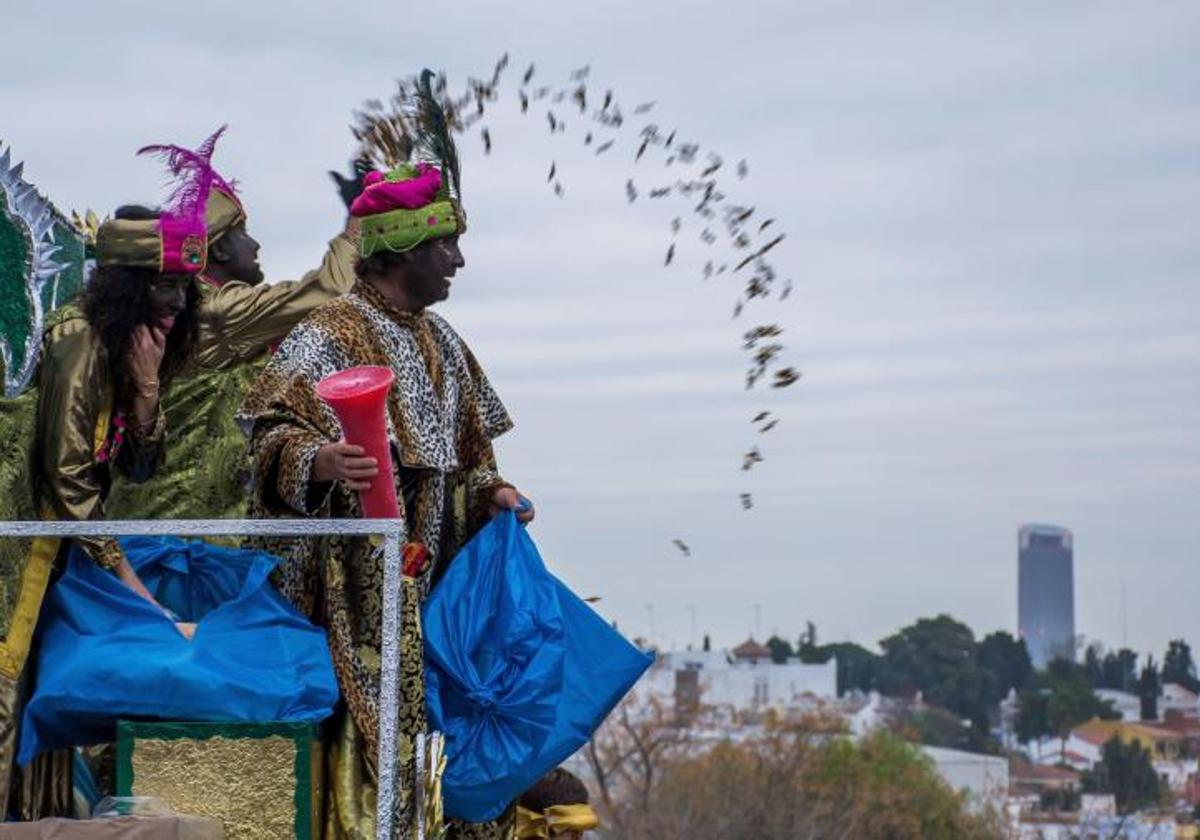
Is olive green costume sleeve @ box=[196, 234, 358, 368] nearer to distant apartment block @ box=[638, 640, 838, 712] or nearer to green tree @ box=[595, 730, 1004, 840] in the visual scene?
green tree @ box=[595, 730, 1004, 840]

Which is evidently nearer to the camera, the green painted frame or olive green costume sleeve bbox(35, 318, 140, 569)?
the green painted frame

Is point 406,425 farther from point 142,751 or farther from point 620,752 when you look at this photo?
point 620,752

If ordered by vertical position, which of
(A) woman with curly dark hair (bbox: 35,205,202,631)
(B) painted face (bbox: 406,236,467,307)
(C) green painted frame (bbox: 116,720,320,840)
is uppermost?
(B) painted face (bbox: 406,236,467,307)

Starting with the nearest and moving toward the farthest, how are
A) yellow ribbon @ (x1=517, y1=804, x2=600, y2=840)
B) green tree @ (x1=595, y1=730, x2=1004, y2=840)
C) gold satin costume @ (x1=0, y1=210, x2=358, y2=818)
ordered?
1. gold satin costume @ (x1=0, y1=210, x2=358, y2=818)
2. yellow ribbon @ (x1=517, y1=804, x2=600, y2=840)
3. green tree @ (x1=595, y1=730, x2=1004, y2=840)

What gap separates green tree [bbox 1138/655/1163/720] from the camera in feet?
364

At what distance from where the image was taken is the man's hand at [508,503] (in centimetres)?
727

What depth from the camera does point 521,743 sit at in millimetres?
6750

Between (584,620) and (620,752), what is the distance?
5097 centimetres

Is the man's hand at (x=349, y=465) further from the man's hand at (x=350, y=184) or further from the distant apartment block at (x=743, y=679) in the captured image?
the distant apartment block at (x=743, y=679)

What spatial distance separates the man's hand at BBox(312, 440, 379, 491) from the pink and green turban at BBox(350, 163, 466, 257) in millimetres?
815

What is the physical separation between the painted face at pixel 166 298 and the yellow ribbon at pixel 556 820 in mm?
2093

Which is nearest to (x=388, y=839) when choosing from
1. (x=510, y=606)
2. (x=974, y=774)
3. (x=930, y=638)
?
(x=510, y=606)

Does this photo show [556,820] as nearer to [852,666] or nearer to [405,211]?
[405,211]

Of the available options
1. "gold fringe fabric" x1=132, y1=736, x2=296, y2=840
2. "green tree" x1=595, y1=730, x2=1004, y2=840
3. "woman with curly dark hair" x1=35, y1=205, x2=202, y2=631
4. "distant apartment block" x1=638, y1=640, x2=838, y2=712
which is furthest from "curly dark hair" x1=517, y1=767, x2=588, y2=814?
"distant apartment block" x1=638, y1=640, x2=838, y2=712
